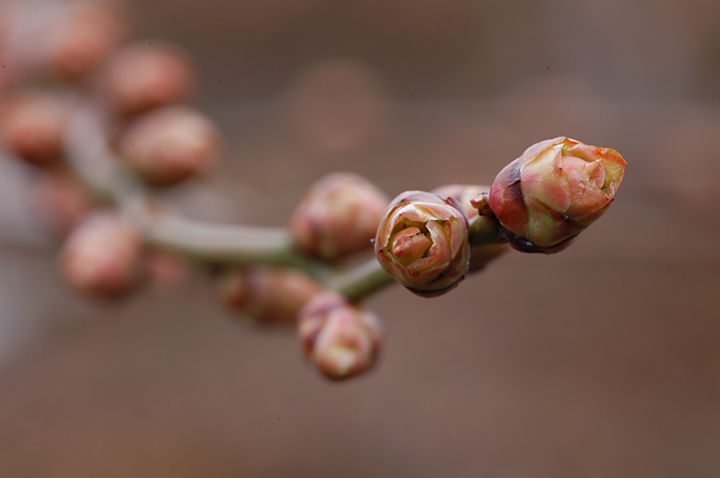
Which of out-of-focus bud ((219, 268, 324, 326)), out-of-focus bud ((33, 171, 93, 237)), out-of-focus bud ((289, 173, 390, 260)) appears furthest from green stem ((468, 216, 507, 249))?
out-of-focus bud ((33, 171, 93, 237))

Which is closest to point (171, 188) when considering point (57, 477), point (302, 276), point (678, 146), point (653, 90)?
point (302, 276)

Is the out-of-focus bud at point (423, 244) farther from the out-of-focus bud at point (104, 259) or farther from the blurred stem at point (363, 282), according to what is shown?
the out-of-focus bud at point (104, 259)

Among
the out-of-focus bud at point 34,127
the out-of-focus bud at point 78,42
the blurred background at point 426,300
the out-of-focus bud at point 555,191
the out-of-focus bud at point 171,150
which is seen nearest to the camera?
the out-of-focus bud at point 555,191

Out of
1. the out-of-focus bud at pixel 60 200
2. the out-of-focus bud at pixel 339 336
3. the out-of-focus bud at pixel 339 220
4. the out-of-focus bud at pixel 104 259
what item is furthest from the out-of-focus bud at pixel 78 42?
the out-of-focus bud at pixel 339 336

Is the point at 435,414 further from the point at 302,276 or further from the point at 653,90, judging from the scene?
the point at 653,90

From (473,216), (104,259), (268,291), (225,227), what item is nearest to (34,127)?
(104,259)
